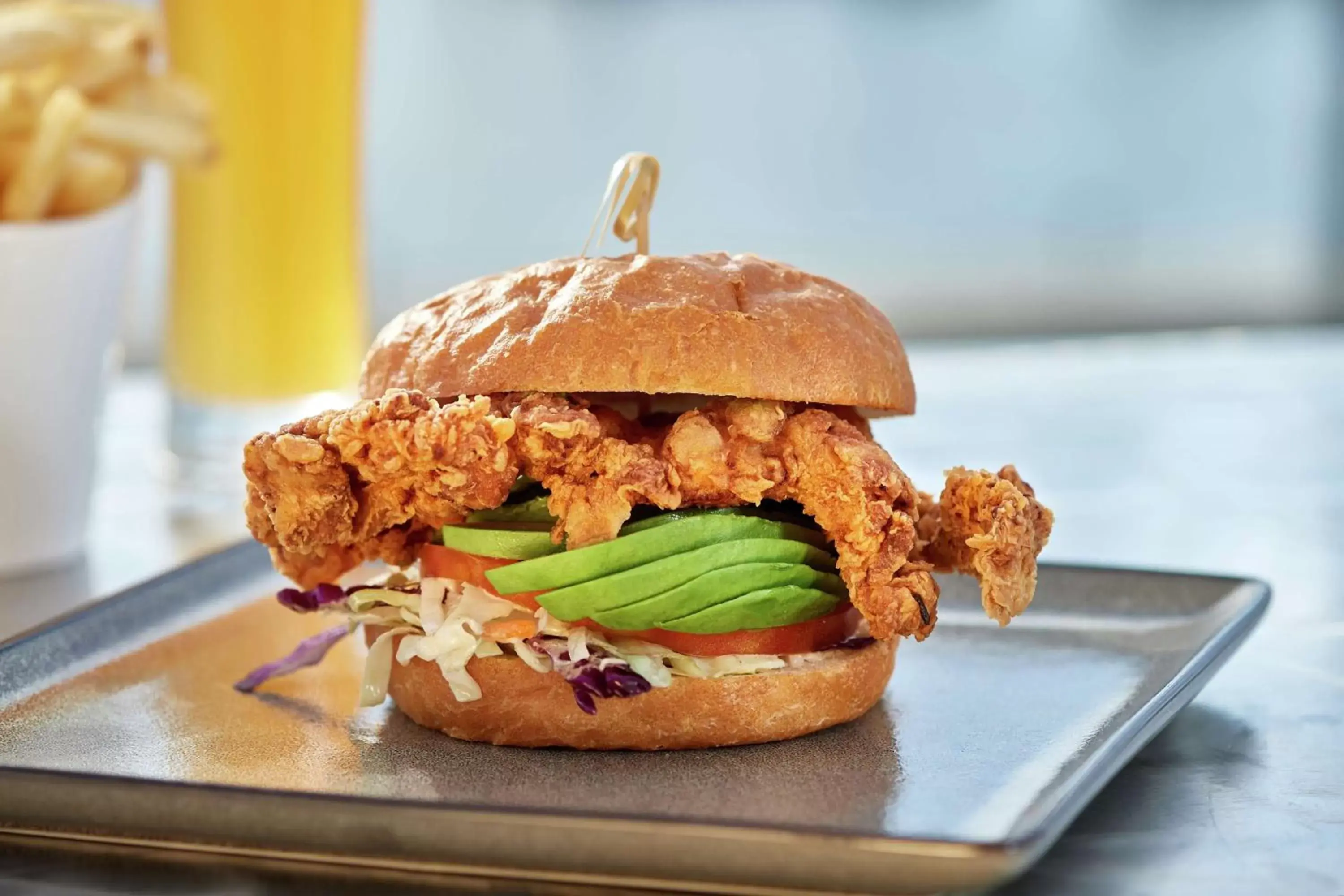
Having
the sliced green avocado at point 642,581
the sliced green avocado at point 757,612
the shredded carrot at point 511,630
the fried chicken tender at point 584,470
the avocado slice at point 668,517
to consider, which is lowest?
the shredded carrot at point 511,630

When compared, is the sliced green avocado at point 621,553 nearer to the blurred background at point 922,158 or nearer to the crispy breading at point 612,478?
the crispy breading at point 612,478

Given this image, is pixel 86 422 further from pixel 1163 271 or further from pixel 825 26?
pixel 1163 271

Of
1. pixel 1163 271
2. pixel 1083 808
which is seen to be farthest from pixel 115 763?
pixel 1163 271

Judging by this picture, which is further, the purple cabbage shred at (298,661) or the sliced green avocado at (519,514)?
the purple cabbage shred at (298,661)

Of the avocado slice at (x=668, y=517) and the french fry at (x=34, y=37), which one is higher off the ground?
the french fry at (x=34, y=37)

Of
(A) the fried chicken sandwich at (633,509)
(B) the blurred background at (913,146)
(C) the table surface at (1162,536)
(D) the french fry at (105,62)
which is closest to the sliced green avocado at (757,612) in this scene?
(A) the fried chicken sandwich at (633,509)

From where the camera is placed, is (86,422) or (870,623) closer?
(870,623)

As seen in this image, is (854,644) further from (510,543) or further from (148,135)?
(148,135)
